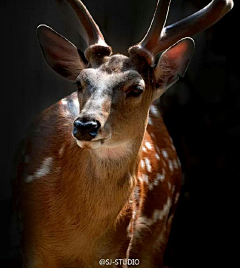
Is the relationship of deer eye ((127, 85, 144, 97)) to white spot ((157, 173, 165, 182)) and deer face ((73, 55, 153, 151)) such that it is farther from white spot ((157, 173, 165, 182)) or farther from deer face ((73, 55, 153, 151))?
white spot ((157, 173, 165, 182))

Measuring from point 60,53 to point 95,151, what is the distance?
26.7 inches

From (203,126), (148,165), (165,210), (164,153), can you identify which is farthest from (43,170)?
(203,126)

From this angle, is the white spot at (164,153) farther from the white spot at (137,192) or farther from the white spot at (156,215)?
the white spot at (137,192)

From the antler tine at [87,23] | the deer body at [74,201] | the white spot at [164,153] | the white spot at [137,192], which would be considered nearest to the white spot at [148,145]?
the white spot at [164,153]

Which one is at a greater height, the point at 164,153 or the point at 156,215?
the point at 164,153

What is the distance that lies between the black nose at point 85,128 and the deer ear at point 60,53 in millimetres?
672

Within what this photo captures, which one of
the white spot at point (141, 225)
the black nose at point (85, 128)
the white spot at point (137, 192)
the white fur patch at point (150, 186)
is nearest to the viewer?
the black nose at point (85, 128)

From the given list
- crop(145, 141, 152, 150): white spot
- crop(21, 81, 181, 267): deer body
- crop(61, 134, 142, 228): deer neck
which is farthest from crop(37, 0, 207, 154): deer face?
crop(145, 141, 152, 150): white spot

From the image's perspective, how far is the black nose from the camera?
2297 mm

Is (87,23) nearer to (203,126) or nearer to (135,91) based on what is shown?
(135,91)

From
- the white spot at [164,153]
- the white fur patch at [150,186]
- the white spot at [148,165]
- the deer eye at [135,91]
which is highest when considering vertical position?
the deer eye at [135,91]

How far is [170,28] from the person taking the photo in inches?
115

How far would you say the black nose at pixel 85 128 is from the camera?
2297 millimetres

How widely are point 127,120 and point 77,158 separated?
37 cm
